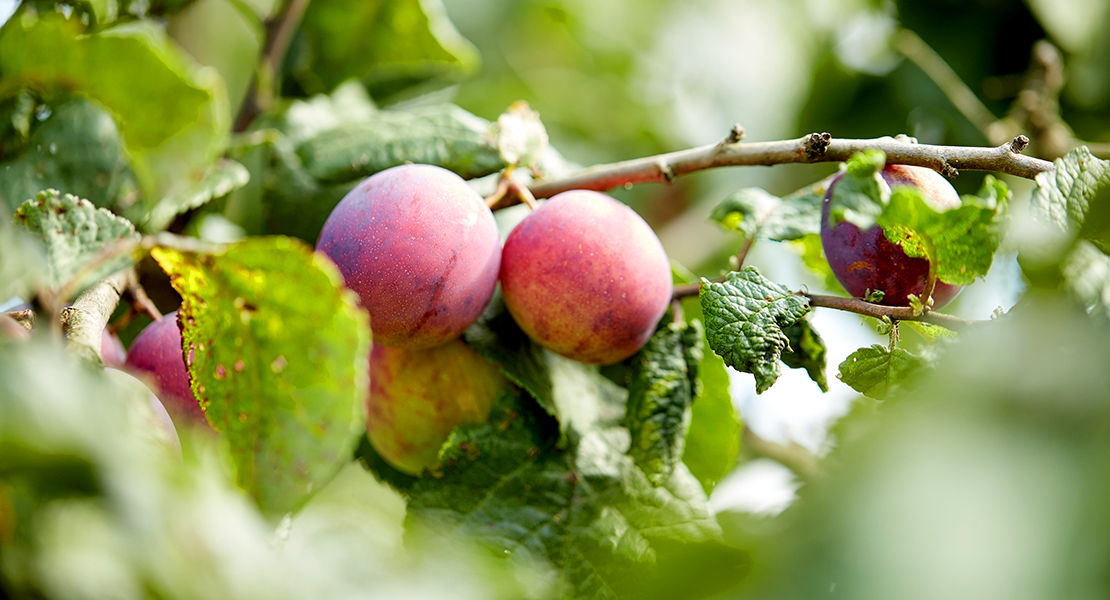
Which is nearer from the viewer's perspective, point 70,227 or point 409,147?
point 70,227

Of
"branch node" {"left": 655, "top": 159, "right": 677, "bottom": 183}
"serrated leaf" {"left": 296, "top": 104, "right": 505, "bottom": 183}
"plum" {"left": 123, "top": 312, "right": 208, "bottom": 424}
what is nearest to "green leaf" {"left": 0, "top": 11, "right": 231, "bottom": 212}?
"serrated leaf" {"left": 296, "top": 104, "right": 505, "bottom": 183}

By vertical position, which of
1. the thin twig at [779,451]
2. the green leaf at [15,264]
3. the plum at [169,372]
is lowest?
the thin twig at [779,451]

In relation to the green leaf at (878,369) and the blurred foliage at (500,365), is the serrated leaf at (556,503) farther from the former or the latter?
the green leaf at (878,369)

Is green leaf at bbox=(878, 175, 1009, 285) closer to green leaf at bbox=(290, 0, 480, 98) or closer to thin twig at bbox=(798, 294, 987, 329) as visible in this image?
thin twig at bbox=(798, 294, 987, 329)

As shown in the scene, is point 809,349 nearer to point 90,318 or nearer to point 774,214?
point 774,214

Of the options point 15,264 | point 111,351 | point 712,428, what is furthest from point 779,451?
point 15,264

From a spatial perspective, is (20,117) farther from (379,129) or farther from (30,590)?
(30,590)

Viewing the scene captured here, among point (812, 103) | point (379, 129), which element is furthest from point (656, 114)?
point (379, 129)

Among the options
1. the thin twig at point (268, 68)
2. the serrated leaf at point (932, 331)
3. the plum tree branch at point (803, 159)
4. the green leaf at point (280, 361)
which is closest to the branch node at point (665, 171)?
the plum tree branch at point (803, 159)
